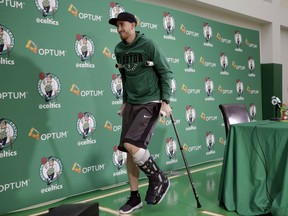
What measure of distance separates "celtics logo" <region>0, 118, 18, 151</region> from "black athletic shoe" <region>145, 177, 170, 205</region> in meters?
1.30

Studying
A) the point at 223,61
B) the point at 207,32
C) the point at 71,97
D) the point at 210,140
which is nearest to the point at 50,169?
the point at 71,97

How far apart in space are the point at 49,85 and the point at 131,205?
139 cm

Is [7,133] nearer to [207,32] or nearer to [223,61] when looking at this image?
[207,32]

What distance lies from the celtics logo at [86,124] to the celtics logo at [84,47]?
60cm

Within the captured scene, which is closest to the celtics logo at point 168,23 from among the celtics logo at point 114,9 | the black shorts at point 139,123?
the celtics logo at point 114,9

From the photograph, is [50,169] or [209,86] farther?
[209,86]

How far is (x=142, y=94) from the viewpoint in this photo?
2805mm

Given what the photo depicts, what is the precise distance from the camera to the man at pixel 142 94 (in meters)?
2.73

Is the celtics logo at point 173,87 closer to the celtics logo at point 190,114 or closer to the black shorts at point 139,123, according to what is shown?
the celtics logo at point 190,114

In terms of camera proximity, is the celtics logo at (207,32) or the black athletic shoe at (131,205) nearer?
the black athletic shoe at (131,205)

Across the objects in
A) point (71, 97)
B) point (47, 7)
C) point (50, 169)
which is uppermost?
point (47, 7)

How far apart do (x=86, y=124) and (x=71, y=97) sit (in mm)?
338

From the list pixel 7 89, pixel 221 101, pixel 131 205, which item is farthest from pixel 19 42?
pixel 221 101

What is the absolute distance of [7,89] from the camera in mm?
3018
